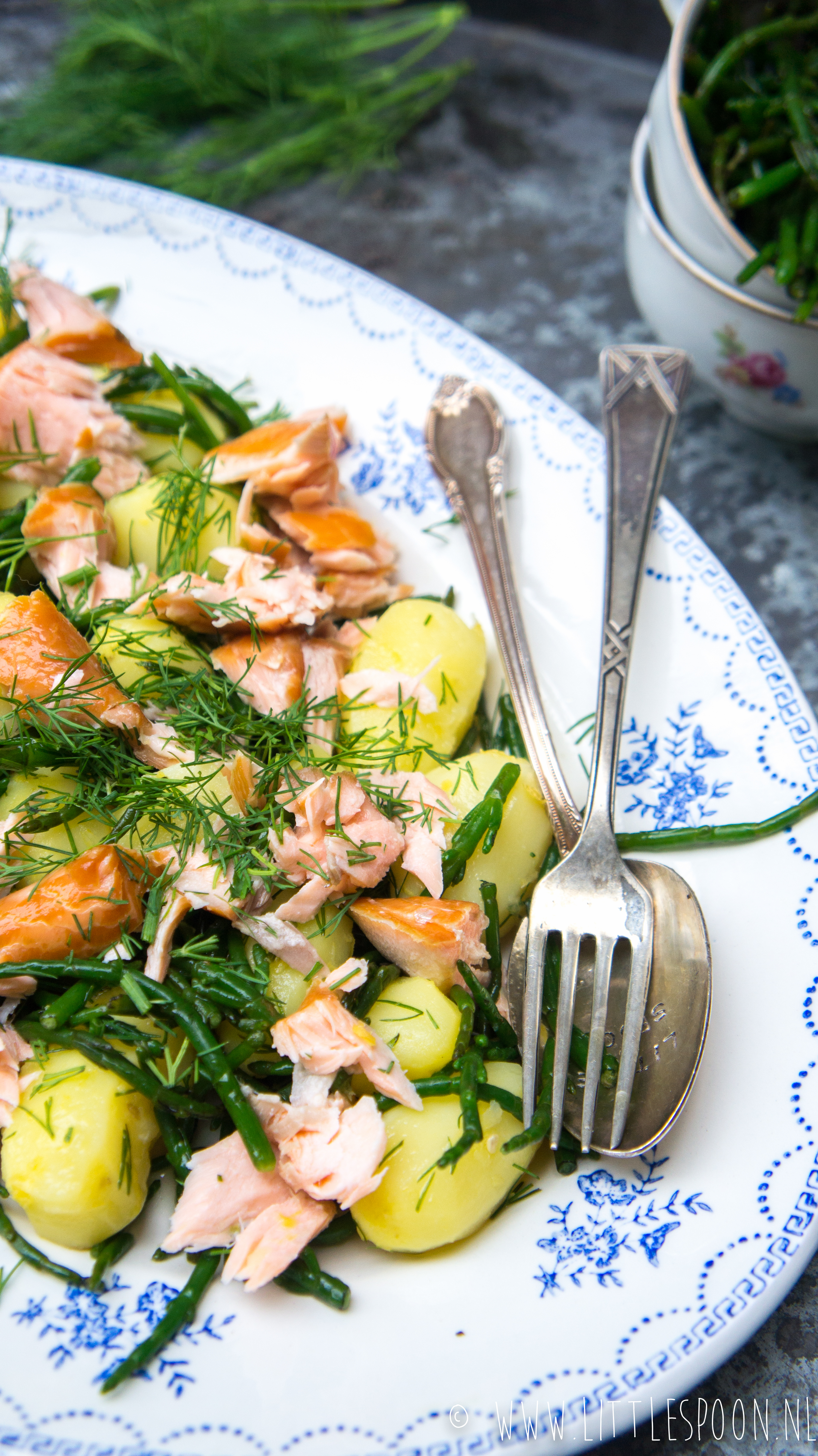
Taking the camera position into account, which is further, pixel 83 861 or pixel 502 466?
pixel 502 466

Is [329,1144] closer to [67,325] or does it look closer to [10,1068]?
[10,1068]

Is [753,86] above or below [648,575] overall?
above

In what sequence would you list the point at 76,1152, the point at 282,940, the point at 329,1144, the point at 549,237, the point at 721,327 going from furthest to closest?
the point at 549,237 → the point at 721,327 → the point at 282,940 → the point at 329,1144 → the point at 76,1152

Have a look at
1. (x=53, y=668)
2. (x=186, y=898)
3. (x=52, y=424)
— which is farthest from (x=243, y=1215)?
(x=52, y=424)

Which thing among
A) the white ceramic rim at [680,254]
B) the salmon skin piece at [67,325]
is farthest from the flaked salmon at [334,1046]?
the white ceramic rim at [680,254]

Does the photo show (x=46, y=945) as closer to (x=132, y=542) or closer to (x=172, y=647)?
(x=172, y=647)

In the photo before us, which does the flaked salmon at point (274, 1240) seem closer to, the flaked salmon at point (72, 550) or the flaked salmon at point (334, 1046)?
the flaked salmon at point (334, 1046)

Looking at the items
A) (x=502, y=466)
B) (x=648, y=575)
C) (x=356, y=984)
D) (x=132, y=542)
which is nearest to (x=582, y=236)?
(x=502, y=466)
